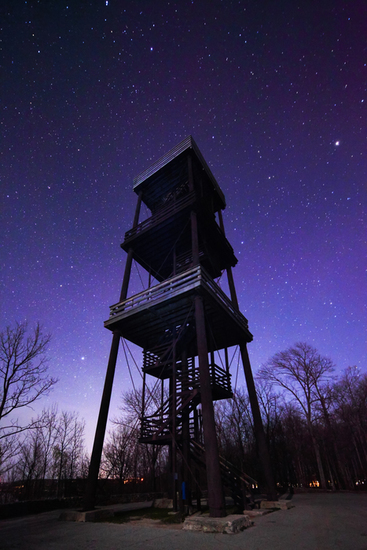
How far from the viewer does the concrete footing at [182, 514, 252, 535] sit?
7238mm

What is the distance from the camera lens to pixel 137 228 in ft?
56.0

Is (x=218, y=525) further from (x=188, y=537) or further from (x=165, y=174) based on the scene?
(x=165, y=174)

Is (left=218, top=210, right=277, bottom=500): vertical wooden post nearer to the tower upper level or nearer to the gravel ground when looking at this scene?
the tower upper level

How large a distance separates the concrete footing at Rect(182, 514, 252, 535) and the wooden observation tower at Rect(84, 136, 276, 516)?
0.99 metres

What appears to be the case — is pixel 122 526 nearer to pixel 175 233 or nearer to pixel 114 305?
pixel 114 305

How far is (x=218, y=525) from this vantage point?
7.36 m

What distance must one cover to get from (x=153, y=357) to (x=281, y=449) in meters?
22.4

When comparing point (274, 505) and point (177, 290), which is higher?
point (177, 290)

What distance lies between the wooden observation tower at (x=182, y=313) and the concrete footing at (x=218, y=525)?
99 cm

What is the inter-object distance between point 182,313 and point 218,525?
334 inches

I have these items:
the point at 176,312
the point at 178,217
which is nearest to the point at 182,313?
the point at 176,312

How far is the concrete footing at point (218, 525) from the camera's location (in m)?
7.24

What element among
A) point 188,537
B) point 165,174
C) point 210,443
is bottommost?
point 188,537

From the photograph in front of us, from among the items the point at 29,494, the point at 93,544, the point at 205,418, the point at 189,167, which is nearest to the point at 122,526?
the point at 93,544
